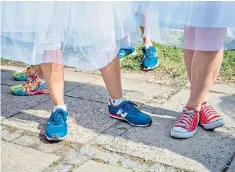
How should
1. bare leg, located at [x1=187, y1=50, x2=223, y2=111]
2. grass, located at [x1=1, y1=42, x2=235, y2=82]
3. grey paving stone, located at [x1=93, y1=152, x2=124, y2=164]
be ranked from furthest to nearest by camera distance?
grass, located at [x1=1, y1=42, x2=235, y2=82], bare leg, located at [x1=187, y1=50, x2=223, y2=111], grey paving stone, located at [x1=93, y1=152, x2=124, y2=164]

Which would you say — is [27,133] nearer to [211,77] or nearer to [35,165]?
[35,165]

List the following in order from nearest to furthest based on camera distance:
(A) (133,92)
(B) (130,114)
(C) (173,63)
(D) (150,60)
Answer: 1. (B) (130,114)
2. (A) (133,92)
3. (D) (150,60)
4. (C) (173,63)

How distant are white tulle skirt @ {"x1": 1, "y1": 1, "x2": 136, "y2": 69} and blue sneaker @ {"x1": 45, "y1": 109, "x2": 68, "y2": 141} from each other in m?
0.33

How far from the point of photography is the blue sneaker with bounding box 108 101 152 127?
91.2 inches

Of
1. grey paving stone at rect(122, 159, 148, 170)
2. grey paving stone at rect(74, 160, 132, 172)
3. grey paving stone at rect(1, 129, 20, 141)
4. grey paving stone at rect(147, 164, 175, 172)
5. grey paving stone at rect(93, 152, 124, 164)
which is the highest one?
grey paving stone at rect(147, 164, 175, 172)

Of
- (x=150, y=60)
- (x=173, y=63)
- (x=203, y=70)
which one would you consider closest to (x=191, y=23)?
(x=203, y=70)

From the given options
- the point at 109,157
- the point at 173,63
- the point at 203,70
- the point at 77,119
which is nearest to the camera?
the point at 109,157

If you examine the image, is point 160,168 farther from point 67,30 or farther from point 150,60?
point 150,60

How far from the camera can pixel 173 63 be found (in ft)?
11.5

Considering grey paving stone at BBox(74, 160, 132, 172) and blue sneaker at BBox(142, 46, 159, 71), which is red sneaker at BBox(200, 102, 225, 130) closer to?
grey paving stone at BBox(74, 160, 132, 172)

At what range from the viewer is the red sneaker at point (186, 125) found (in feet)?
7.06

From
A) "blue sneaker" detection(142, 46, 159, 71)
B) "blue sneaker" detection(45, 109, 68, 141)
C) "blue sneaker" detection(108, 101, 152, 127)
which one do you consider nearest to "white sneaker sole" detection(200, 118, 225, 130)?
"blue sneaker" detection(108, 101, 152, 127)

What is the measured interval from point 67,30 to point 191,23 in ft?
1.99

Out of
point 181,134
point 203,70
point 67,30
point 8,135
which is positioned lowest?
point 8,135
